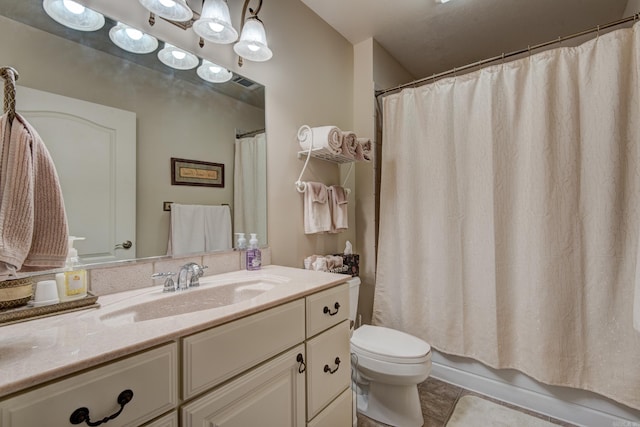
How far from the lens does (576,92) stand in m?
1.50

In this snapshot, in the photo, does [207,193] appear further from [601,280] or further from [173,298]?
[601,280]

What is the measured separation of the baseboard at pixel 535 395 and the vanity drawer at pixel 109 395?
183cm

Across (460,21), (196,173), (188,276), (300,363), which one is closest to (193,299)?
(188,276)

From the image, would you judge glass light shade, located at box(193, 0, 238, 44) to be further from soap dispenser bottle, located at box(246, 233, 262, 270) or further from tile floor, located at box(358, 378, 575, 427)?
tile floor, located at box(358, 378, 575, 427)

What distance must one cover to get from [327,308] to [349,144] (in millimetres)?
1052

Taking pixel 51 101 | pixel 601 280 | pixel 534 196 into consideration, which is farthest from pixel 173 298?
pixel 601 280

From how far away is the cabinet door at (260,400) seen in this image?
731 mm

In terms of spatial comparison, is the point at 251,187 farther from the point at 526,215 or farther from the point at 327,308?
the point at 526,215

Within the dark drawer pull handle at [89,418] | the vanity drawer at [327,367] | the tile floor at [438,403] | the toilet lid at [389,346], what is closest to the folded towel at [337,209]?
the toilet lid at [389,346]

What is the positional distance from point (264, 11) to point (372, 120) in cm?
101

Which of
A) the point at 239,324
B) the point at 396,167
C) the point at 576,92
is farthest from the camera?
the point at 396,167

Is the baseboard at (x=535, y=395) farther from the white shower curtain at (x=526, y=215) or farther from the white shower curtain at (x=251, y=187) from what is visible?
the white shower curtain at (x=251, y=187)

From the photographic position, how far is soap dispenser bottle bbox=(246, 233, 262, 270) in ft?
4.58

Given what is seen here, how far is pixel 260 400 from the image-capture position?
86 cm
